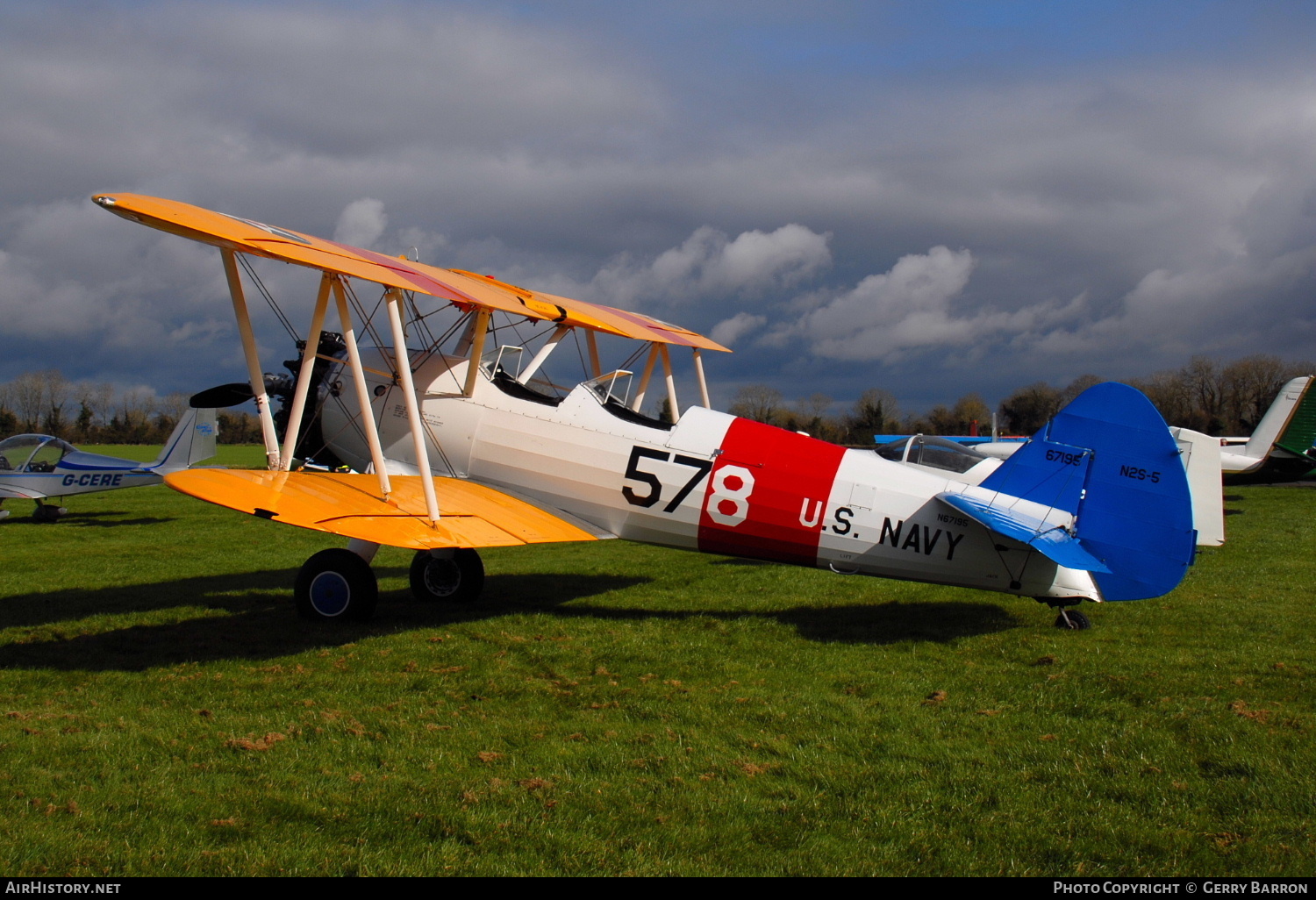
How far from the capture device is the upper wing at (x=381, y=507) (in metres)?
5.81

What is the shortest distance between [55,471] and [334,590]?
42.8 feet

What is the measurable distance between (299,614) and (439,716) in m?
2.77

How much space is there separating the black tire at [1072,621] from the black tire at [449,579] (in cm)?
518

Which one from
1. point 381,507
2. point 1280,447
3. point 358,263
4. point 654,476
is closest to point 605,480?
point 654,476

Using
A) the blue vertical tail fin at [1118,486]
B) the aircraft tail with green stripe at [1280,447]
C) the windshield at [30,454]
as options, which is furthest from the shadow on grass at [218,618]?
the aircraft tail with green stripe at [1280,447]

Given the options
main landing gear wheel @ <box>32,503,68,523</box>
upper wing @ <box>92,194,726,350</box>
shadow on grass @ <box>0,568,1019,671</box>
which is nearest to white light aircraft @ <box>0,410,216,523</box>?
main landing gear wheel @ <box>32,503,68,523</box>

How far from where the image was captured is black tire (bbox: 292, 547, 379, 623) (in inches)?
267

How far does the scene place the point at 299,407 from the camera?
6754 millimetres

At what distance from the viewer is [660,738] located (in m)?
4.30

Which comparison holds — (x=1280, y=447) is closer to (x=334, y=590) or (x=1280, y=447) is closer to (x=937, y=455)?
(x=937, y=455)

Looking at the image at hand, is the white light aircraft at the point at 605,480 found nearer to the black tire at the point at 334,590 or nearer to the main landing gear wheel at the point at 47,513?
the black tire at the point at 334,590

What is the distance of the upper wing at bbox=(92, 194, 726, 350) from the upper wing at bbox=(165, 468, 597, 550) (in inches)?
63.9

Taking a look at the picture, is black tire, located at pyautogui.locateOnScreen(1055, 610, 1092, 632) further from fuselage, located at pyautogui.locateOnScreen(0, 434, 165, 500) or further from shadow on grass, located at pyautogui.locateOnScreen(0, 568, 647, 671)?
fuselage, located at pyautogui.locateOnScreen(0, 434, 165, 500)

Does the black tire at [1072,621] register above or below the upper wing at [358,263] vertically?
below
